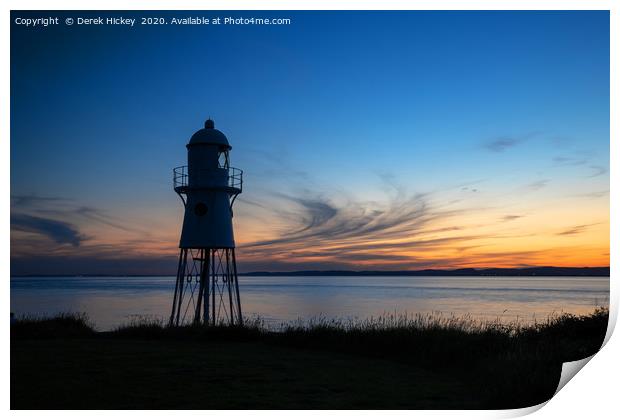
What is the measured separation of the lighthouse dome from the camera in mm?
15094

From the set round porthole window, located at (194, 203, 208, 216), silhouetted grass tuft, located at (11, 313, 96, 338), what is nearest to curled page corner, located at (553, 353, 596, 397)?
silhouetted grass tuft, located at (11, 313, 96, 338)

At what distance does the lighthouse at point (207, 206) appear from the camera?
14664mm

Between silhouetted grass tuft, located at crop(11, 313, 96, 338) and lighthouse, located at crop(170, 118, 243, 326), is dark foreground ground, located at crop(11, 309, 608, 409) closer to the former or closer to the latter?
silhouetted grass tuft, located at crop(11, 313, 96, 338)

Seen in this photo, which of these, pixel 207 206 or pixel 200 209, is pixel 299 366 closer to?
pixel 207 206

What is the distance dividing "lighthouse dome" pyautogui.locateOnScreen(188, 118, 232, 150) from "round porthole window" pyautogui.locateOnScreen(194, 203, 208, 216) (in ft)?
5.59

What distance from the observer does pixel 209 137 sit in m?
15.1

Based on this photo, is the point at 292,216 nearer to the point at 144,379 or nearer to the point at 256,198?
the point at 256,198

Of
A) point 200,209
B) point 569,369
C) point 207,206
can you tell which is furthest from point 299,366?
point 200,209

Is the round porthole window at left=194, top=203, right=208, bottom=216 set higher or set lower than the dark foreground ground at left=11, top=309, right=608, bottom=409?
higher

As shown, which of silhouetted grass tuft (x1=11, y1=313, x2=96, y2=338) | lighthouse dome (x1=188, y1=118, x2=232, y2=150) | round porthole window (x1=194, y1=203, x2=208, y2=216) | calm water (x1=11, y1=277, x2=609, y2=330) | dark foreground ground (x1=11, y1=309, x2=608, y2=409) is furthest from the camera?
calm water (x1=11, y1=277, x2=609, y2=330)

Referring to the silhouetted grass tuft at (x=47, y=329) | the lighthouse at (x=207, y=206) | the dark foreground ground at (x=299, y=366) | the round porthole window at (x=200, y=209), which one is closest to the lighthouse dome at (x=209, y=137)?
the lighthouse at (x=207, y=206)

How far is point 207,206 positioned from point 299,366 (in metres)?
6.96

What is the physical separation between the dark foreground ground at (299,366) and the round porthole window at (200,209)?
368 centimetres
